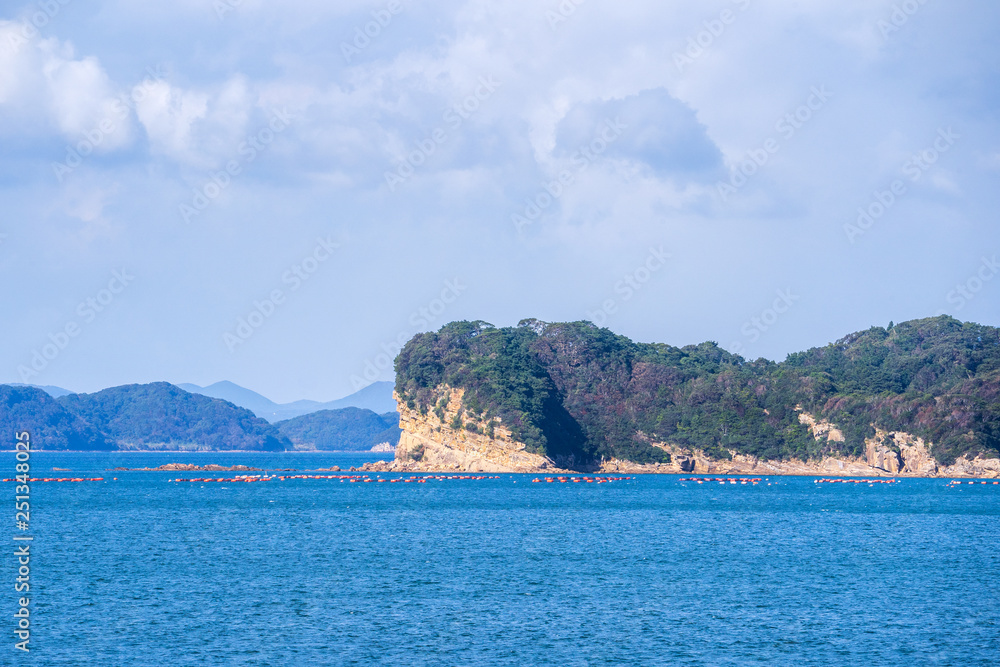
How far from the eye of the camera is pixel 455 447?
155875 mm

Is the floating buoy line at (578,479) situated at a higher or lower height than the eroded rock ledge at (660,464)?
lower

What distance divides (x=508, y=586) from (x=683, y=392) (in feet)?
414

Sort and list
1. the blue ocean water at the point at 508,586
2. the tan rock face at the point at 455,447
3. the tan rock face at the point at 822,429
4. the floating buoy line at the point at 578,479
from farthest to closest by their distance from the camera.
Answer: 1. the tan rock face at the point at 822,429
2. the tan rock face at the point at 455,447
3. the floating buoy line at the point at 578,479
4. the blue ocean water at the point at 508,586

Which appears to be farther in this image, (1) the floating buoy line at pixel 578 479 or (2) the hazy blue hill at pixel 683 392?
(2) the hazy blue hill at pixel 683 392

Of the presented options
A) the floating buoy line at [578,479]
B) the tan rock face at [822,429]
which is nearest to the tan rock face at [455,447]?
the floating buoy line at [578,479]

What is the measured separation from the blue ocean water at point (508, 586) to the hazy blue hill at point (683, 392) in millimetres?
63267

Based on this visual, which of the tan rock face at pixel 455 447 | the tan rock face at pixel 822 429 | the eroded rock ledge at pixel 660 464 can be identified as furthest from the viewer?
the tan rock face at pixel 822 429

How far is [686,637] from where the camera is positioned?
3475 cm

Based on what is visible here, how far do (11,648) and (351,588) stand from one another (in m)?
14.2

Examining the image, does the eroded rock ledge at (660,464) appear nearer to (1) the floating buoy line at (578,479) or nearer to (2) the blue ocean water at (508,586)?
(1) the floating buoy line at (578,479)

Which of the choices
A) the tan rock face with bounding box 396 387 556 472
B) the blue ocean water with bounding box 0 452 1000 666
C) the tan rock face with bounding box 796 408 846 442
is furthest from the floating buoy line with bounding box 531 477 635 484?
the blue ocean water with bounding box 0 452 1000 666

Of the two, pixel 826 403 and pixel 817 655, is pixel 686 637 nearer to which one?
pixel 817 655

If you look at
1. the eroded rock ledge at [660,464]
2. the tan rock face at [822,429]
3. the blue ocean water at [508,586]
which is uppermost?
the tan rock face at [822,429]

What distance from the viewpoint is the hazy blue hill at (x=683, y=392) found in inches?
5763
